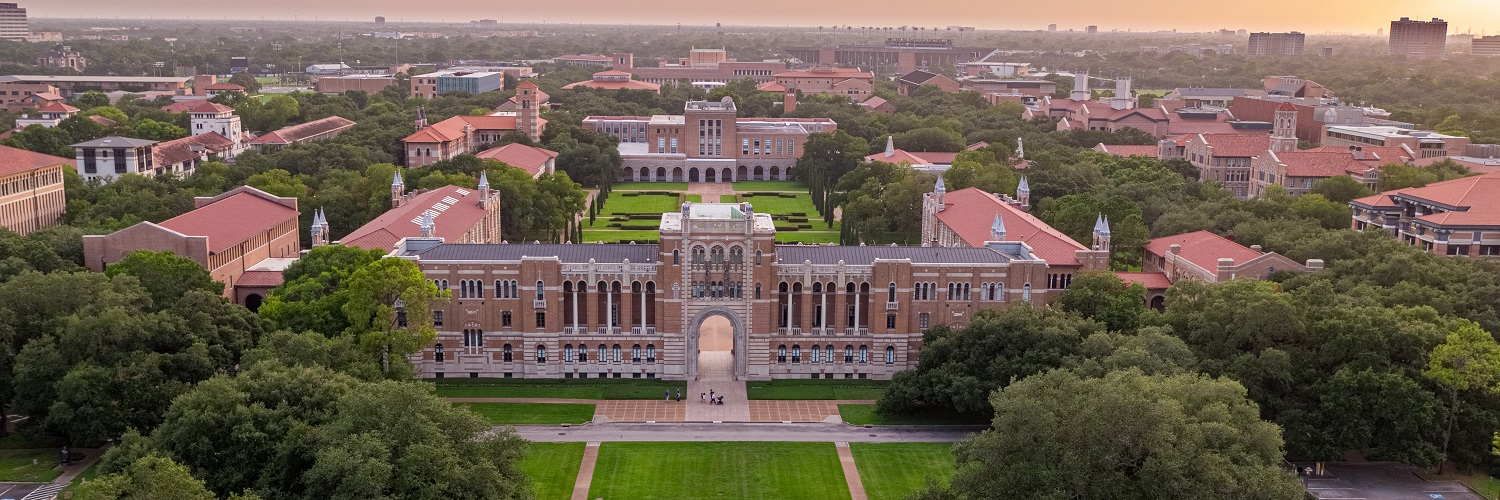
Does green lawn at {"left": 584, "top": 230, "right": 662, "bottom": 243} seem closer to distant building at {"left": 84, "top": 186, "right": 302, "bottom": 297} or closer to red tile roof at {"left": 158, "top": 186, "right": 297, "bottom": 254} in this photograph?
distant building at {"left": 84, "top": 186, "right": 302, "bottom": 297}

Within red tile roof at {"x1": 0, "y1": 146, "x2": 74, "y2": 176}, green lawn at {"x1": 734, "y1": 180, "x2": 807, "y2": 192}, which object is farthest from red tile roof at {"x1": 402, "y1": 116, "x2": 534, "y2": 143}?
red tile roof at {"x1": 0, "y1": 146, "x2": 74, "y2": 176}

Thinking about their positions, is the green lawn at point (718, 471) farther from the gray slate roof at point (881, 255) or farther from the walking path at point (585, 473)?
the gray slate roof at point (881, 255)

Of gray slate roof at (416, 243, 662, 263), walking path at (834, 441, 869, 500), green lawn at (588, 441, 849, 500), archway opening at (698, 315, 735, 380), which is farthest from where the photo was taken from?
archway opening at (698, 315, 735, 380)

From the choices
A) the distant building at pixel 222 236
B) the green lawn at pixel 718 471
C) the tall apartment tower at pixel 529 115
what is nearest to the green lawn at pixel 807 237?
the distant building at pixel 222 236

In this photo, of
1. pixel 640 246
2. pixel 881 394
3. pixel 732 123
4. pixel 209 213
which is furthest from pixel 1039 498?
pixel 732 123

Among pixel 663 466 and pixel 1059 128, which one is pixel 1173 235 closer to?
pixel 663 466

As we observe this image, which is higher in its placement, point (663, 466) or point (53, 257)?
point (53, 257)
